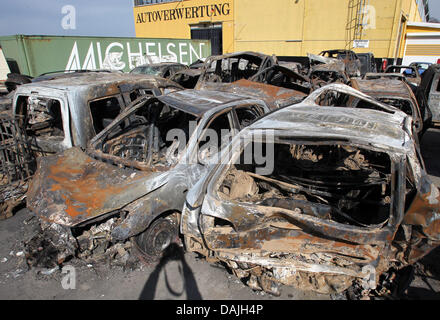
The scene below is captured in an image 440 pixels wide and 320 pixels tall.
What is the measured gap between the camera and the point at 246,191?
323 centimetres

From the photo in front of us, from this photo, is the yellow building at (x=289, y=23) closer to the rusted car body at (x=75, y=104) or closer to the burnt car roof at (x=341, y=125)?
the rusted car body at (x=75, y=104)

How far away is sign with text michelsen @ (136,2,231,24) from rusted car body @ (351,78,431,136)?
17.7 meters

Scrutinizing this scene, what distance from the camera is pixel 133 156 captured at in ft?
13.0

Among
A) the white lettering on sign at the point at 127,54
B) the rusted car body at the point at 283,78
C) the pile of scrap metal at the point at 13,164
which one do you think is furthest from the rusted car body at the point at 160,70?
the pile of scrap metal at the point at 13,164

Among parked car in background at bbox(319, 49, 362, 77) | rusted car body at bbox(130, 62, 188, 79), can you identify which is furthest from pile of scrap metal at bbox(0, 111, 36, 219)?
parked car in background at bbox(319, 49, 362, 77)

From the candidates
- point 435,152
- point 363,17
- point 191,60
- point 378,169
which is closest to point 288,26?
point 363,17

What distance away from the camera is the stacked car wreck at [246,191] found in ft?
6.95

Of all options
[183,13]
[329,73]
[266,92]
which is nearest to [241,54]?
[266,92]

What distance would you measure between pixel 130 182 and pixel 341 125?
204 centimetres

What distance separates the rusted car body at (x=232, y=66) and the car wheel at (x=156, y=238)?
12.9 feet

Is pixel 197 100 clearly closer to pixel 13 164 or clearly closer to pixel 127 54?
pixel 13 164

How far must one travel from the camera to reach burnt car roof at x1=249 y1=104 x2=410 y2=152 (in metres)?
2.12

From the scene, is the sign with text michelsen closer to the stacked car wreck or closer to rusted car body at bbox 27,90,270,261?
the stacked car wreck

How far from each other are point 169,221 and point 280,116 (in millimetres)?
1620
